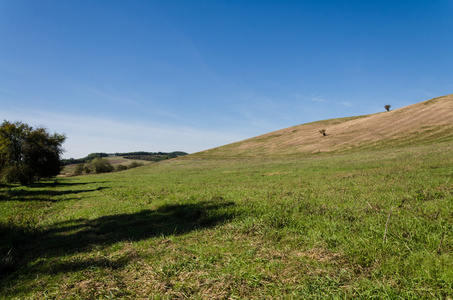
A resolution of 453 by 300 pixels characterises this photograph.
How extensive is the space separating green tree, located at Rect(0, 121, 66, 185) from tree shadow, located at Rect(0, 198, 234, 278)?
33.4 meters

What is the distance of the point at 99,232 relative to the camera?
929cm

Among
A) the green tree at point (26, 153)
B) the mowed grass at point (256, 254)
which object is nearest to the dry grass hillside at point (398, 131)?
the mowed grass at point (256, 254)

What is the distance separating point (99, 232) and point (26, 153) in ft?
135

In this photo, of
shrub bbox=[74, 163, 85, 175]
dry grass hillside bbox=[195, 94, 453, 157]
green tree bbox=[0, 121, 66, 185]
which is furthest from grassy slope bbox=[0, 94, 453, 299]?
shrub bbox=[74, 163, 85, 175]

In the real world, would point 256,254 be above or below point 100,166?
below

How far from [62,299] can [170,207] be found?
7608 millimetres

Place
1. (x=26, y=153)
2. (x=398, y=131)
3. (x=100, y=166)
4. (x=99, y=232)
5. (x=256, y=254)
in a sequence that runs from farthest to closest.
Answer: (x=100, y=166) < (x=398, y=131) < (x=26, y=153) < (x=99, y=232) < (x=256, y=254)

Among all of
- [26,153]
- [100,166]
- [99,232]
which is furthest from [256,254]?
[100,166]

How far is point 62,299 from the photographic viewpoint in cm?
454

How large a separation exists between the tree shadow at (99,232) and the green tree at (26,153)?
3339cm

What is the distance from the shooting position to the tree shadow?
651 cm

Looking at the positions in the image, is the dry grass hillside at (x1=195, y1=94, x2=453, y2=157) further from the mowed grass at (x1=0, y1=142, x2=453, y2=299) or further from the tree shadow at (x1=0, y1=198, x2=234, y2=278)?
the tree shadow at (x1=0, y1=198, x2=234, y2=278)

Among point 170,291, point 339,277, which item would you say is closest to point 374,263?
point 339,277

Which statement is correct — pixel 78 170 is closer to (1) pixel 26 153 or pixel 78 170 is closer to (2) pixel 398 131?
(1) pixel 26 153
